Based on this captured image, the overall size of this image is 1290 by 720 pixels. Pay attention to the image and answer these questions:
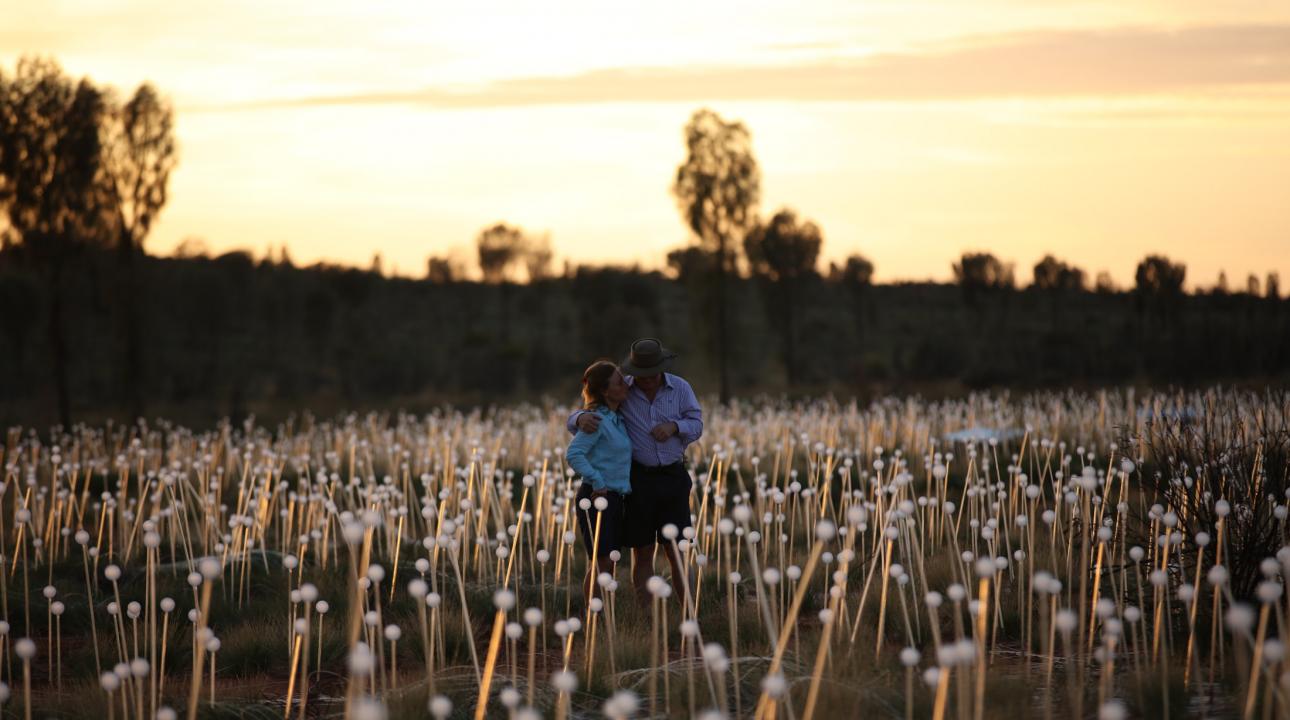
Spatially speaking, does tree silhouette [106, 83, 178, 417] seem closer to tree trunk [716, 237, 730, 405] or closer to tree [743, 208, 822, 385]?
tree trunk [716, 237, 730, 405]

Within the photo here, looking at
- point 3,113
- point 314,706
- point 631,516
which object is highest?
point 3,113

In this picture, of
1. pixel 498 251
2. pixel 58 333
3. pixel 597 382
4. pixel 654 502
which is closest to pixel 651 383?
pixel 597 382

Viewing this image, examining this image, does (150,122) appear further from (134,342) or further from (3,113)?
(134,342)

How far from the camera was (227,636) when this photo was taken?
21.7ft

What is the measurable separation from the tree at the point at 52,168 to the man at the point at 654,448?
15487 mm

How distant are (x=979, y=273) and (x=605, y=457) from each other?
162 feet

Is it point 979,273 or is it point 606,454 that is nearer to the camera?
point 606,454

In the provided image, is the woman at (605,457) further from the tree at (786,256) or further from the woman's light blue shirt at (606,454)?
the tree at (786,256)

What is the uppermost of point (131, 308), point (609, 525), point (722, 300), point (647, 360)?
point (722, 300)

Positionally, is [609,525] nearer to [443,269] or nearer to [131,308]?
[131,308]

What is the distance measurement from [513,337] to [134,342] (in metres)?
31.3

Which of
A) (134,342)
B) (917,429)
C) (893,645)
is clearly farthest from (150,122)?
(893,645)

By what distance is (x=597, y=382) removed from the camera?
657 centimetres

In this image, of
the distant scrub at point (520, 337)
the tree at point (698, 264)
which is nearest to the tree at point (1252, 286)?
the distant scrub at point (520, 337)
